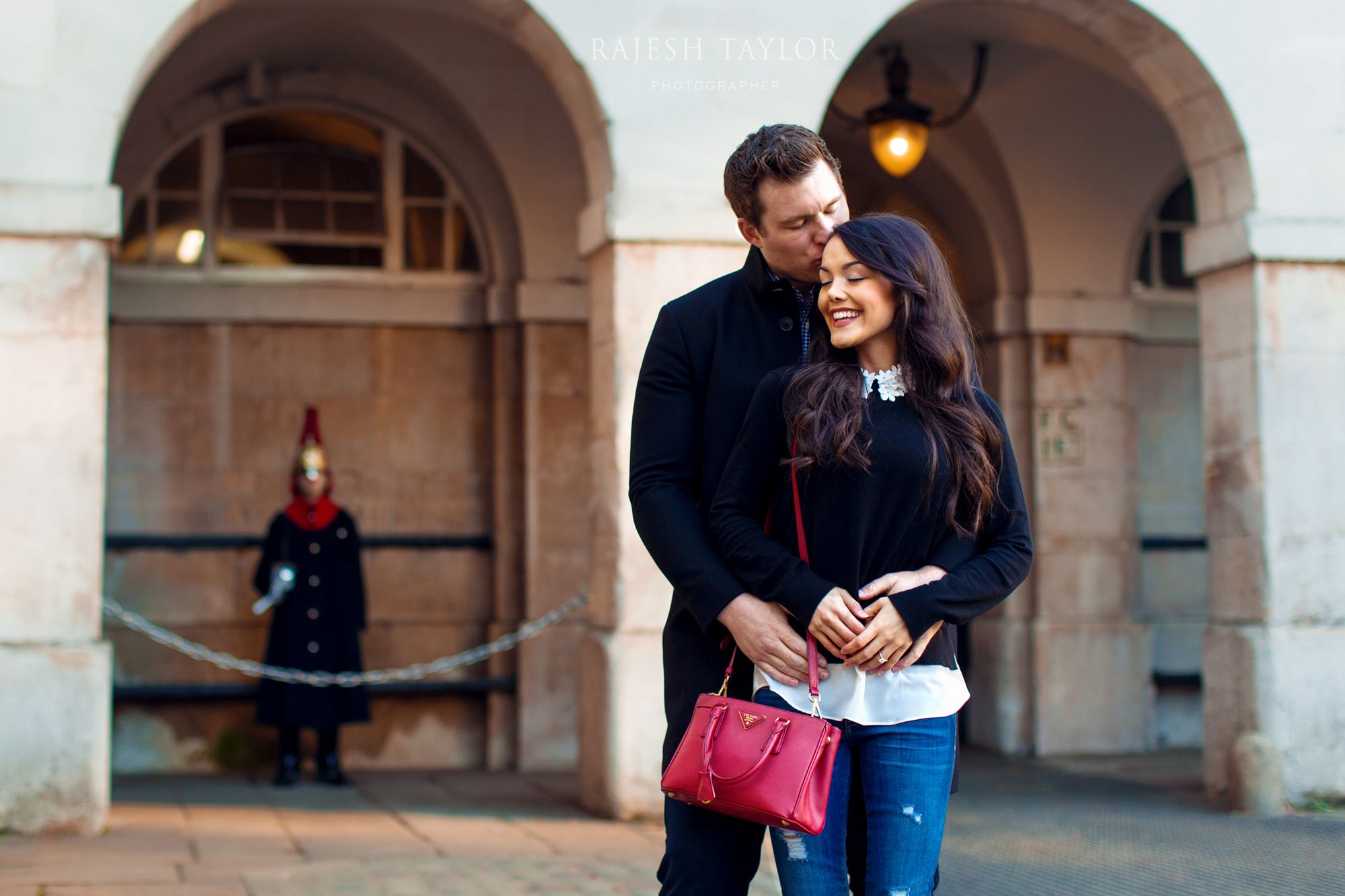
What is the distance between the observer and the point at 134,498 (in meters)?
8.97

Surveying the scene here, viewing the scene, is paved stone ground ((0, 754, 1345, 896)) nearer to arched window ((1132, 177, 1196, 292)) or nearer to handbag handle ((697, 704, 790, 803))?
handbag handle ((697, 704, 790, 803))

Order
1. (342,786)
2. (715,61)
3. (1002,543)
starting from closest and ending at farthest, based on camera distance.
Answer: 1. (1002,543)
2. (715,61)
3. (342,786)

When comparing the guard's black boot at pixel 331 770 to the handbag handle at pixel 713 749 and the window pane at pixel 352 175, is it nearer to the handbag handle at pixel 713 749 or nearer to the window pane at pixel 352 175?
the window pane at pixel 352 175

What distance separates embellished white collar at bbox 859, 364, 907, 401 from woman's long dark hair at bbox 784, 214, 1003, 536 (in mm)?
13

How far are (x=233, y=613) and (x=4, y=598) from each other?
2.91 meters

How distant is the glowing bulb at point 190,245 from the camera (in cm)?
912

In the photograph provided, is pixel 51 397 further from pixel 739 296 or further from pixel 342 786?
pixel 739 296

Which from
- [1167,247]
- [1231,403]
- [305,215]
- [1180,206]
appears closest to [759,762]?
[1231,403]

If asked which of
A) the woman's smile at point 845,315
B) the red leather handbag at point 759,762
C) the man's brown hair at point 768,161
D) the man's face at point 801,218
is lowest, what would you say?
the red leather handbag at point 759,762

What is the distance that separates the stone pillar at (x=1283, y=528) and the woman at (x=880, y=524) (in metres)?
4.67

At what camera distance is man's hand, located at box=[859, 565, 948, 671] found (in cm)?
261

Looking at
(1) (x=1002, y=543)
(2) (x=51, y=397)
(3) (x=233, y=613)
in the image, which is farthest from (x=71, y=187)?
(1) (x=1002, y=543)

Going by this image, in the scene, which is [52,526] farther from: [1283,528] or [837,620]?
[1283,528]

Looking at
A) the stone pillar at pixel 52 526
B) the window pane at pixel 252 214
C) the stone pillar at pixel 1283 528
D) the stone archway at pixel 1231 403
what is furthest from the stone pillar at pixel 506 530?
the stone pillar at pixel 1283 528
